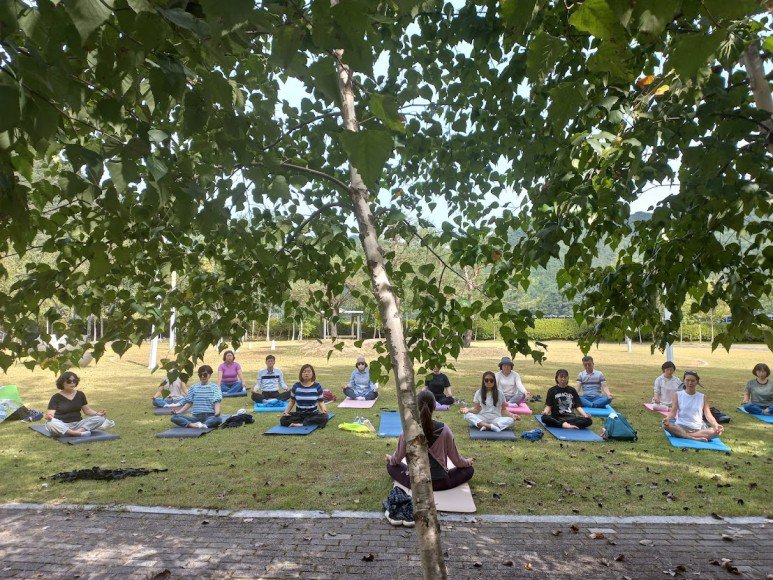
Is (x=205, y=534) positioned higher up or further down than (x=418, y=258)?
further down

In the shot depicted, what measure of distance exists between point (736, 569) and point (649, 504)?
5.36 feet

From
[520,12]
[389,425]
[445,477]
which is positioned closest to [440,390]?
[389,425]

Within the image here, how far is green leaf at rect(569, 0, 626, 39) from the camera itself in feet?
4.04

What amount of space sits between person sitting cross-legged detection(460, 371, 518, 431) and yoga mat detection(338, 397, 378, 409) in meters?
3.35

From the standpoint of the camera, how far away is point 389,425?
10438mm

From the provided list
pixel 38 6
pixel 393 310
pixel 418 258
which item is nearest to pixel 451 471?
pixel 393 310

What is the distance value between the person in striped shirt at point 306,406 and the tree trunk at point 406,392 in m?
8.09

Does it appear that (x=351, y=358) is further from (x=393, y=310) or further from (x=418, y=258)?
(x=393, y=310)

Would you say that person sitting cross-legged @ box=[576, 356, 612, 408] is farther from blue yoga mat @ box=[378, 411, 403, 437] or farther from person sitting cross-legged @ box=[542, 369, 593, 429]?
blue yoga mat @ box=[378, 411, 403, 437]

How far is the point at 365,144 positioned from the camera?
1.39 metres

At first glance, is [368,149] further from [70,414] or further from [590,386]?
A: [590,386]

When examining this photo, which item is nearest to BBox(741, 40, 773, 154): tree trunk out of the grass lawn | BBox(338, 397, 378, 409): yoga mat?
the grass lawn

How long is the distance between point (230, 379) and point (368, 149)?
14238 millimetres

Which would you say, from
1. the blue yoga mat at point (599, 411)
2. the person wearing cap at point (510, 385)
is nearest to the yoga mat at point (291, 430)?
the person wearing cap at point (510, 385)
